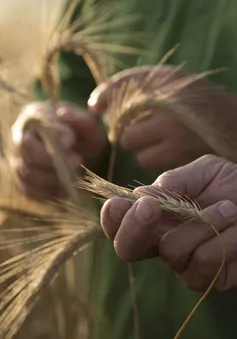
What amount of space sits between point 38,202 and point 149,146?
7.8 inches

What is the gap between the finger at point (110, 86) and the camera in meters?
0.91

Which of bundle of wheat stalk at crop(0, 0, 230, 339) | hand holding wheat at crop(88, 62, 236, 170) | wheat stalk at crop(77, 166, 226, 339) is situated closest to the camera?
wheat stalk at crop(77, 166, 226, 339)

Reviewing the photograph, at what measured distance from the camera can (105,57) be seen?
1.03 metres

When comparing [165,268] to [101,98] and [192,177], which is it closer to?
[101,98]

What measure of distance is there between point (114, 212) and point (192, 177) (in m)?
0.10

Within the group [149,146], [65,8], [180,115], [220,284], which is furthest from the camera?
[65,8]

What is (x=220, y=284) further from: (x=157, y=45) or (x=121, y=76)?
(x=157, y=45)

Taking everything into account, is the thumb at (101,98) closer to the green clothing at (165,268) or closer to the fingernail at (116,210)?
the green clothing at (165,268)

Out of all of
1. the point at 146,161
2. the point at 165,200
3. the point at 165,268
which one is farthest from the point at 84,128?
the point at 165,200

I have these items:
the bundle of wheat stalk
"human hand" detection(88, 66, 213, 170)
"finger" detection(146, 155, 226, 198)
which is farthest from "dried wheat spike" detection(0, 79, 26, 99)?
"finger" detection(146, 155, 226, 198)

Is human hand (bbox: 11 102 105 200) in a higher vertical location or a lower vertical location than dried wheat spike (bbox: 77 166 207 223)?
higher

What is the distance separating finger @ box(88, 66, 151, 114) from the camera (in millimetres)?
906

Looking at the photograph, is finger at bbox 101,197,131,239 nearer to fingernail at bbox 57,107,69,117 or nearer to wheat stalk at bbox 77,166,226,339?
wheat stalk at bbox 77,166,226,339

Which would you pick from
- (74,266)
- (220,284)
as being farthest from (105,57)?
(220,284)
